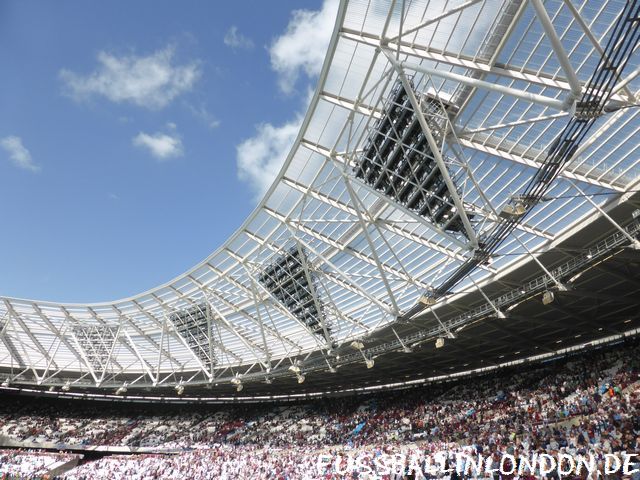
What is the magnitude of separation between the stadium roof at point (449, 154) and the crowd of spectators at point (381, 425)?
21.2ft

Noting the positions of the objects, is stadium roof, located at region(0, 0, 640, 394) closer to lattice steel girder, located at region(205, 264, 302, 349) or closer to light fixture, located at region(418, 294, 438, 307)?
lattice steel girder, located at region(205, 264, 302, 349)

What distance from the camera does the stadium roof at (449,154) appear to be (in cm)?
1308

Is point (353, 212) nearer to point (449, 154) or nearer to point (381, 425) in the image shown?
point (449, 154)

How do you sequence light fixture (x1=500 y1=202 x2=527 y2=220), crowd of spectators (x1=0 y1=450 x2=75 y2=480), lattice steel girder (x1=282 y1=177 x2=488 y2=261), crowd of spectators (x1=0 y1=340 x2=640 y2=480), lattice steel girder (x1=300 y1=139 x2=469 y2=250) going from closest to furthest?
light fixture (x1=500 y1=202 x2=527 y2=220), lattice steel girder (x1=300 y1=139 x2=469 y2=250), crowd of spectators (x1=0 y1=340 x2=640 y2=480), lattice steel girder (x1=282 y1=177 x2=488 y2=261), crowd of spectators (x1=0 y1=450 x2=75 y2=480)

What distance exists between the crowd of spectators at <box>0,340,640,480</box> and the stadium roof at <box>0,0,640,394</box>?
6455 mm

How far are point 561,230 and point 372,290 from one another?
13.1m

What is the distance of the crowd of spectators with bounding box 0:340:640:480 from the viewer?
2000 centimetres

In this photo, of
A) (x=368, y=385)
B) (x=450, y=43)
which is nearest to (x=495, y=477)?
(x=450, y=43)

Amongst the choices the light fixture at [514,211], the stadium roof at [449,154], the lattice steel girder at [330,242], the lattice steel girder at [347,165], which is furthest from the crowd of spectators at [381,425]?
the lattice steel girder at [347,165]

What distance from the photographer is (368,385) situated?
161 ft

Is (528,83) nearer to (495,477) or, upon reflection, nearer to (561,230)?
(561,230)

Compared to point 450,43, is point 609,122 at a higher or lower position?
lower

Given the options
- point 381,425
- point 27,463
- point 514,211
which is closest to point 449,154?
point 514,211

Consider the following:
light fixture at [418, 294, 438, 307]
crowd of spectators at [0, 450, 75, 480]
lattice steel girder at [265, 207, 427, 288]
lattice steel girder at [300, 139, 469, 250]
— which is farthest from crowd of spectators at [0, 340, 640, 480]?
lattice steel girder at [300, 139, 469, 250]
